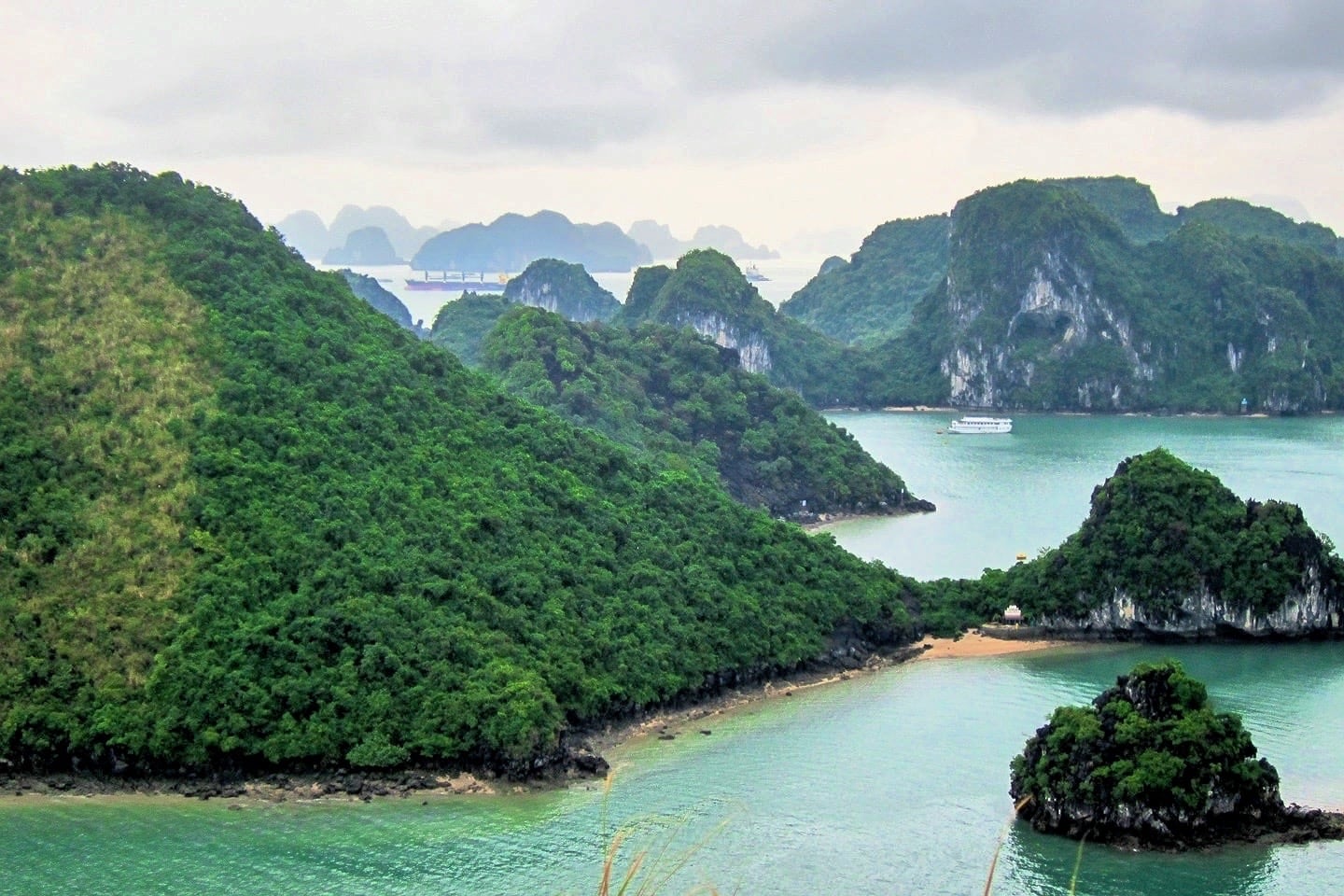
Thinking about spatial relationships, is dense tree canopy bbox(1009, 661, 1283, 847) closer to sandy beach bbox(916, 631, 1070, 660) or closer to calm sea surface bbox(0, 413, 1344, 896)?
calm sea surface bbox(0, 413, 1344, 896)

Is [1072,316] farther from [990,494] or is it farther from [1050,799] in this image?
[1050,799]

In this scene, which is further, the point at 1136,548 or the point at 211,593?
the point at 1136,548

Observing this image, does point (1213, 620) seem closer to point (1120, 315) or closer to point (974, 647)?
point (974, 647)

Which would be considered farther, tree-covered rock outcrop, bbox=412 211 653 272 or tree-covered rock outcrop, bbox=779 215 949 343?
tree-covered rock outcrop, bbox=412 211 653 272

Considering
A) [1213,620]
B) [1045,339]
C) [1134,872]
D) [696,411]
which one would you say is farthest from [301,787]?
[1045,339]

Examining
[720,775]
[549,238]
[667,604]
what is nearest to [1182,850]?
[720,775]

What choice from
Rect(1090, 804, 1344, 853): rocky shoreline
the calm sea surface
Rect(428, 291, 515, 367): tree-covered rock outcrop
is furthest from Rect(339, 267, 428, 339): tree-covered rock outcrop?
Rect(1090, 804, 1344, 853): rocky shoreline
